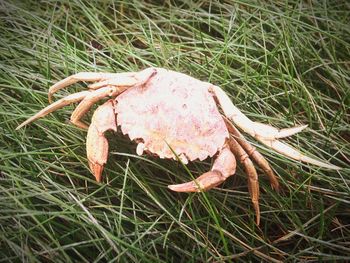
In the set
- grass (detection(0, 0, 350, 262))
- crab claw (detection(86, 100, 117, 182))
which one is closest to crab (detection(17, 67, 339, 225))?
crab claw (detection(86, 100, 117, 182))

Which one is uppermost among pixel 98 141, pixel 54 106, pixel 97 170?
pixel 54 106

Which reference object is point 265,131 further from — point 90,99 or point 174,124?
point 90,99

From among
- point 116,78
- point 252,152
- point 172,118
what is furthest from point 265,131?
A: point 116,78

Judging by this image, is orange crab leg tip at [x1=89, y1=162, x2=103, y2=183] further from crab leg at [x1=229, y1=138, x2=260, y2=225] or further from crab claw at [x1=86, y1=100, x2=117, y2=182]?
crab leg at [x1=229, y1=138, x2=260, y2=225]

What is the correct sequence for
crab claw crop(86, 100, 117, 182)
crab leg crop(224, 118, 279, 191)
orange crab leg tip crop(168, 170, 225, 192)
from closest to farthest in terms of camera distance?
orange crab leg tip crop(168, 170, 225, 192) < crab claw crop(86, 100, 117, 182) < crab leg crop(224, 118, 279, 191)

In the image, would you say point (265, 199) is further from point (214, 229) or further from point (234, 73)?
point (234, 73)

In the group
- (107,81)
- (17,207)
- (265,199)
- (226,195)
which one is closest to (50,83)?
(107,81)
